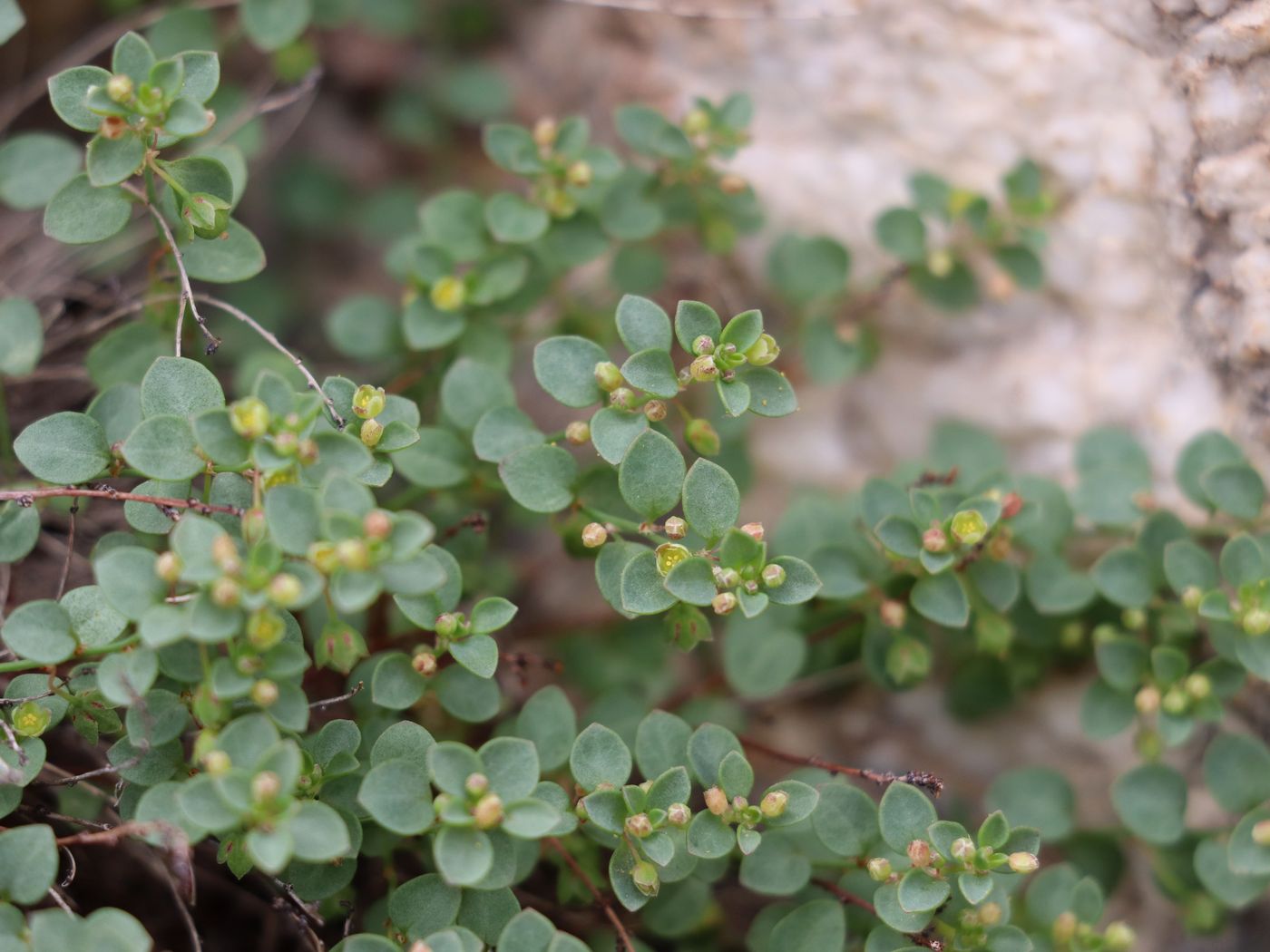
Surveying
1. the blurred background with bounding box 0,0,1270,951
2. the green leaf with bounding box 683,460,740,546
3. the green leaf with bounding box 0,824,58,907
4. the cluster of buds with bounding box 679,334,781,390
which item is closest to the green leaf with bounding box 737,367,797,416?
the cluster of buds with bounding box 679,334,781,390

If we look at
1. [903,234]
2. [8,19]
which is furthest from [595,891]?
[8,19]

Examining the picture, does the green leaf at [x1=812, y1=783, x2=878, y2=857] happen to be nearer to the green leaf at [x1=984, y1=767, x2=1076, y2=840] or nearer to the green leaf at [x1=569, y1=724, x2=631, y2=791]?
the green leaf at [x1=569, y1=724, x2=631, y2=791]

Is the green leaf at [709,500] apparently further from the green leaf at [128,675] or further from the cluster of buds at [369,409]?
the green leaf at [128,675]

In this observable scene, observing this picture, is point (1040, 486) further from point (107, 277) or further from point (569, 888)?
point (107, 277)

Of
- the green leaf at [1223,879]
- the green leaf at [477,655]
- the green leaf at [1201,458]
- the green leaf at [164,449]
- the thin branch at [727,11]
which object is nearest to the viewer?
the green leaf at [164,449]

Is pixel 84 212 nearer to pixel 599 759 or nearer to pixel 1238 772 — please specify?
pixel 599 759

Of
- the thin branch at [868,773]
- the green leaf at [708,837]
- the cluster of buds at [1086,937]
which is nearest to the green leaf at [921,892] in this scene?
the thin branch at [868,773]
